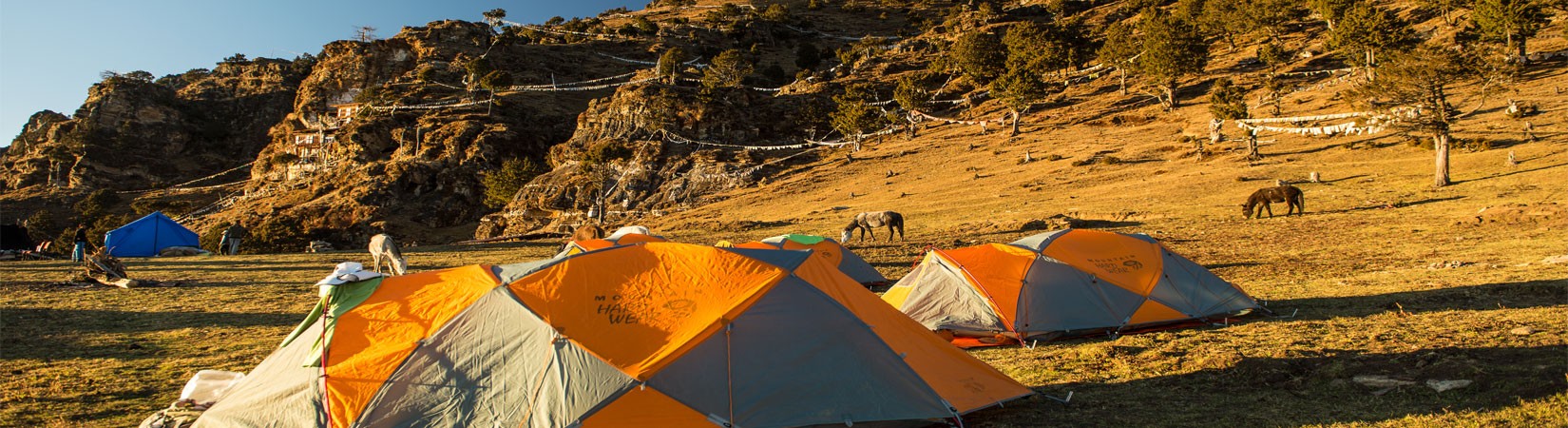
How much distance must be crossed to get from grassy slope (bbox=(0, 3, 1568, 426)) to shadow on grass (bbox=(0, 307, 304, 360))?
64 millimetres

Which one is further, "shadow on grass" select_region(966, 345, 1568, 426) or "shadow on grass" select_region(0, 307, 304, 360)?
"shadow on grass" select_region(0, 307, 304, 360)

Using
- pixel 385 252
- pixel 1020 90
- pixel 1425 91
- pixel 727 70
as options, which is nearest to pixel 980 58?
pixel 1020 90

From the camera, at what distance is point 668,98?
61938 mm

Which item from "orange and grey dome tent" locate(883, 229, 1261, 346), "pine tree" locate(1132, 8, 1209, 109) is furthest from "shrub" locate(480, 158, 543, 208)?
"orange and grey dome tent" locate(883, 229, 1261, 346)

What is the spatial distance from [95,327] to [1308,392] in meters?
18.4

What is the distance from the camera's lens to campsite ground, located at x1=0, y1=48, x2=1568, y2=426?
763 centimetres

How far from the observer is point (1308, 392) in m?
7.71

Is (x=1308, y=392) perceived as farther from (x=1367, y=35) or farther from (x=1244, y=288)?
(x=1367, y=35)

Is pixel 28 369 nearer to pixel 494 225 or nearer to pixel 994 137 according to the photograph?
pixel 494 225

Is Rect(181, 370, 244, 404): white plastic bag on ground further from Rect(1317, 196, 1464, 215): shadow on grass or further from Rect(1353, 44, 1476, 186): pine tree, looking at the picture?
Rect(1353, 44, 1476, 186): pine tree

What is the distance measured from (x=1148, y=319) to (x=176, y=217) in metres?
82.2

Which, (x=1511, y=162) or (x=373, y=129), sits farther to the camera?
(x=373, y=129)

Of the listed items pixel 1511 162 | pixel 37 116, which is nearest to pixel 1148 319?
pixel 1511 162

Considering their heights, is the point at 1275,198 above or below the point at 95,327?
above
